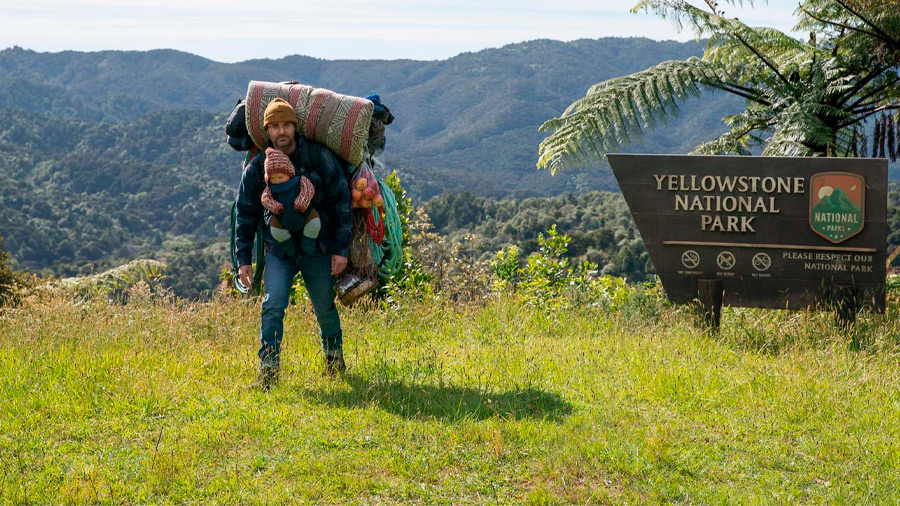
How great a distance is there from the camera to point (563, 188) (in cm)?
12650

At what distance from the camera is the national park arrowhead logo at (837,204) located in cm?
617

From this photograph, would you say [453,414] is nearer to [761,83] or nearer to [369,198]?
[369,198]

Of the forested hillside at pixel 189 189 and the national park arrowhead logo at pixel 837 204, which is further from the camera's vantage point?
the forested hillside at pixel 189 189

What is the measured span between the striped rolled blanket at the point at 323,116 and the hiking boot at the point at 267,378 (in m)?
1.39

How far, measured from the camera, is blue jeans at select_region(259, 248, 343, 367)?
5.19m

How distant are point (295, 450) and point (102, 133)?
528 feet

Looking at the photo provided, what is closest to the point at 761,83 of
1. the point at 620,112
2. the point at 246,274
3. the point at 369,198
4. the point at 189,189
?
the point at 620,112

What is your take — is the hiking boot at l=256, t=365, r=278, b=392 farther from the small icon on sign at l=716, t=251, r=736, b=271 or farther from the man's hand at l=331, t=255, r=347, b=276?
the small icon on sign at l=716, t=251, r=736, b=271

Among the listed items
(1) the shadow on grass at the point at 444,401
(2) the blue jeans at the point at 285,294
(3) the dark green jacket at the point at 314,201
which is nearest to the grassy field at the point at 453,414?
(1) the shadow on grass at the point at 444,401

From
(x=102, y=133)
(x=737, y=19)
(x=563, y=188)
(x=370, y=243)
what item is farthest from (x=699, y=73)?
(x=102, y=133)

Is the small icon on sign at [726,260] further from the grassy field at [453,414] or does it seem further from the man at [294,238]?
the man at [294,238]

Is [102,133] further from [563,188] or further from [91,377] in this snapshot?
[91,377]

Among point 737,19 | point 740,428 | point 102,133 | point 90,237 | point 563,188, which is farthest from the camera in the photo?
point 102,133

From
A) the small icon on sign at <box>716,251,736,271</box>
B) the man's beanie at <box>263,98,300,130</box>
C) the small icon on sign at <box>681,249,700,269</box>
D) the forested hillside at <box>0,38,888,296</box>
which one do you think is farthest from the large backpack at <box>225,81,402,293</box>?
the forested hillside at <box>0,38,888,296</box>
